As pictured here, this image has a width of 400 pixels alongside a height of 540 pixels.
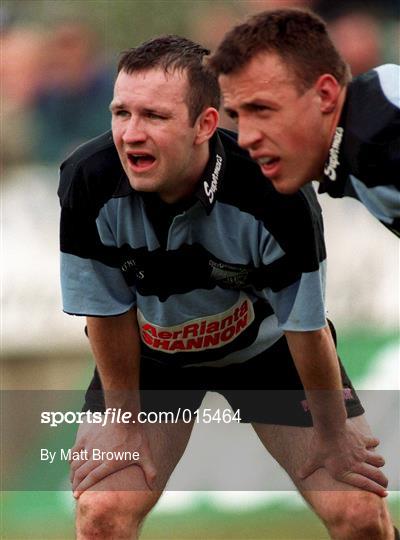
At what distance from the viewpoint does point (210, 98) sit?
13.6ft

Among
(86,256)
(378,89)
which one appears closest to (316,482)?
(86,256)

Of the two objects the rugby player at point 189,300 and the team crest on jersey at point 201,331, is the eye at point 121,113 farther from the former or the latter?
the team crest on jersey at point 201,331

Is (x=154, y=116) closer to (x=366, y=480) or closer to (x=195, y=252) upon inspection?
(x=195, y=252)

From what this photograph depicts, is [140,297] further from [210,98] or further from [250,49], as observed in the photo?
[250,49]

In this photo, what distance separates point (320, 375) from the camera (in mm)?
4301

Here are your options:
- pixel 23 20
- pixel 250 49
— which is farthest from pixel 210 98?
pixel 23 20

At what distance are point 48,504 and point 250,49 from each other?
351 centimetres

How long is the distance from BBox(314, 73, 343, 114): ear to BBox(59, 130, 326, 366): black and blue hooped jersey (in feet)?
2.06

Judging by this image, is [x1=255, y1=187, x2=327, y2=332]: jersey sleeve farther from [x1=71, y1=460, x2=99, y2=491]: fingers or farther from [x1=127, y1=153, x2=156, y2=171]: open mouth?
[x1=71, y1=460, x2=99, y2=491]: fingers

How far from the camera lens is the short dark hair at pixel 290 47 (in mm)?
3430

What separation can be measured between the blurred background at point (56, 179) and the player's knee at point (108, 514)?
2021 mm

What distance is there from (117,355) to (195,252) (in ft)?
1.72

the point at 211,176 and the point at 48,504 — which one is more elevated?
the point at 211,176

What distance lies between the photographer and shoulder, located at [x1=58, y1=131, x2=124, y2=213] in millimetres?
4066
